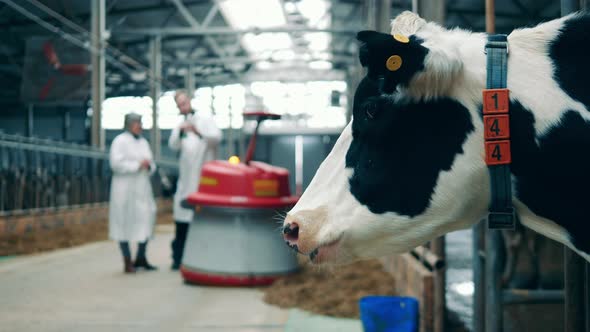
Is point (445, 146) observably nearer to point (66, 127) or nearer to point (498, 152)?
point (498, 152)

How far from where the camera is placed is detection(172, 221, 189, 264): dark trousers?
201 inches

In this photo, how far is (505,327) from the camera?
2326mm

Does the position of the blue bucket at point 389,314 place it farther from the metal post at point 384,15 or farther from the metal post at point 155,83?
the metal post at point 155,83

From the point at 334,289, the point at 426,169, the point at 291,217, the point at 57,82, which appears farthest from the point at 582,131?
the point at 57,82

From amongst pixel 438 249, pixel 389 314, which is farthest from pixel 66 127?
pixel 389 314

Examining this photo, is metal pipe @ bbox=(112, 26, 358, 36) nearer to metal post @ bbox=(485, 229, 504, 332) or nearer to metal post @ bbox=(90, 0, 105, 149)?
metal post @ bbox=(90, 0, 105, 149)

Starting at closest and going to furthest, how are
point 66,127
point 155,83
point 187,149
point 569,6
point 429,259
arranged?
1. point 569,6
2. point 429,259
3. point 187,149
4. point 155,83
5. point 66,127

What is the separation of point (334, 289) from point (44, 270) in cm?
251

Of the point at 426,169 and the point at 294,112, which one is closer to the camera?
the point at 426,169

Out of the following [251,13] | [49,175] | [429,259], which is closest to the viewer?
[429,259]

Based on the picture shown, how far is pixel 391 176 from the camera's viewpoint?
1.17 meters

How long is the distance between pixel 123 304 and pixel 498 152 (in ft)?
10.0

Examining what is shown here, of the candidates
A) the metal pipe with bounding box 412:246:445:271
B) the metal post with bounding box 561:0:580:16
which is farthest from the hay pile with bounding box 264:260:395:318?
the metal post with bounding box 561:0:580:16

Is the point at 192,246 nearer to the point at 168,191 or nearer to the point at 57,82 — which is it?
the point at 168,191
